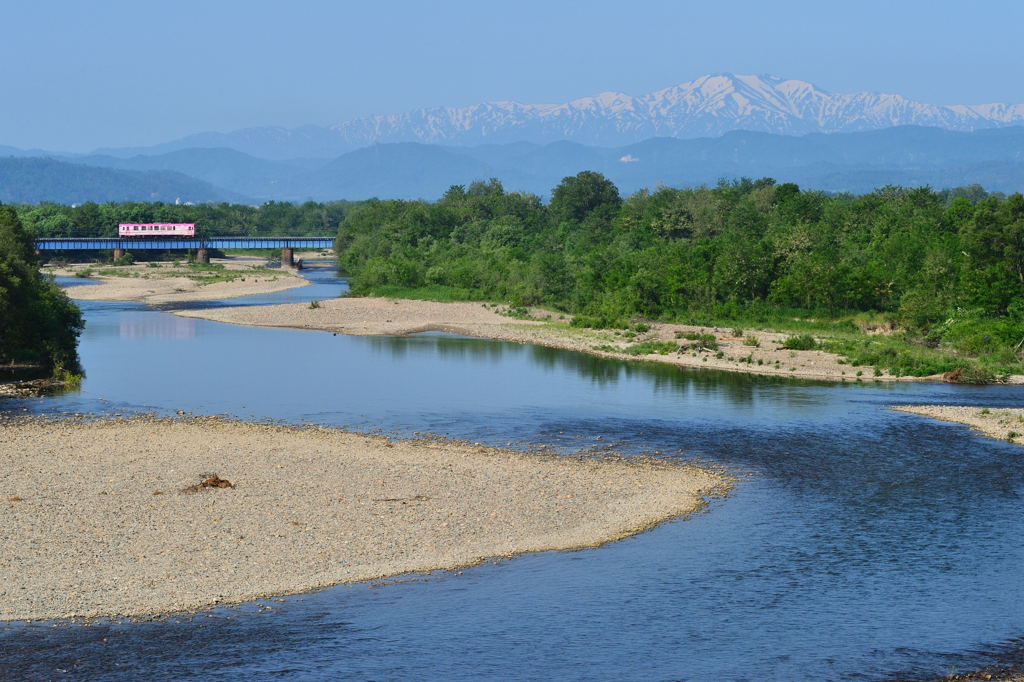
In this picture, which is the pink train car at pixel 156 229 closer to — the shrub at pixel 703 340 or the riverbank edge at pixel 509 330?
the riverbank edge at pixel 509 330

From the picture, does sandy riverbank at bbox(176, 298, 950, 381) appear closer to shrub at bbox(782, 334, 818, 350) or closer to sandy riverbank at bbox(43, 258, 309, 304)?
shrub at bbox(782, 334, 818, 350)

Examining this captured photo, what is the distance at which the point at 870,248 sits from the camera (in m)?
86.7

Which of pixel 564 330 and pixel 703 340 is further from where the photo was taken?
pixel 564 330

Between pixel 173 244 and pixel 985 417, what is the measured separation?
155m

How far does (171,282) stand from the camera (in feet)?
452

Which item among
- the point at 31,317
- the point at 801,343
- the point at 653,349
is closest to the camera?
the point at 31,317

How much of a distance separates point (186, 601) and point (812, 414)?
3246 centimetres

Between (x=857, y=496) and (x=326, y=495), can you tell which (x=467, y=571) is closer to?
(x=326, y=495)

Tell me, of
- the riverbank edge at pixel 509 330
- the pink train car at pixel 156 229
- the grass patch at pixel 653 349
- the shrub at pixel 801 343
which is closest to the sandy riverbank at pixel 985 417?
the riverbank edge at pixel 509 330

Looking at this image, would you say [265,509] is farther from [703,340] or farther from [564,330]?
[564,330]

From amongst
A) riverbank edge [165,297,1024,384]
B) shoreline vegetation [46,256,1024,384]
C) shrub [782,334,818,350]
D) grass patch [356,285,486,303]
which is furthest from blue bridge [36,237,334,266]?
shrub [782,334,818,350]

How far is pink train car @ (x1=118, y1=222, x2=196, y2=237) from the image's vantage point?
191 meters

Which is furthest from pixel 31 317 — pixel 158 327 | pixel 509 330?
pixel 509 330

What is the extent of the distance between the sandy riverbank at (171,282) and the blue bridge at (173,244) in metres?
3.49
